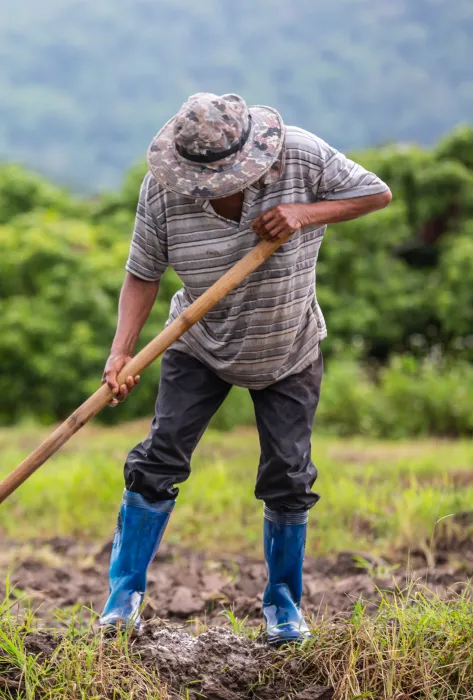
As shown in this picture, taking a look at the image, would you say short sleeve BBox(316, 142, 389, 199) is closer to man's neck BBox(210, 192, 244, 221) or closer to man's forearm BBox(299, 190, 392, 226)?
man's forearm BBox(299, 190, 392, 226)

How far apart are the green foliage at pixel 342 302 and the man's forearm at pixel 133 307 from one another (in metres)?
7.02

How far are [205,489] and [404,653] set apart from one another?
145 inches

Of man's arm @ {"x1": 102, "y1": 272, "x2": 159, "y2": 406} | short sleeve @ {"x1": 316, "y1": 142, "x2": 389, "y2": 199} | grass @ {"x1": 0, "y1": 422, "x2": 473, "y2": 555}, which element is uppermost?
short sleeve @ {"x1": 316, "y1": 142, "x2": 389, "y2": 199}

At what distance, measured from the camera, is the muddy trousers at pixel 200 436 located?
3342mm

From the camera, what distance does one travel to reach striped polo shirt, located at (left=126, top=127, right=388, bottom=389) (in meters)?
3.13

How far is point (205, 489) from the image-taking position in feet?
21.5

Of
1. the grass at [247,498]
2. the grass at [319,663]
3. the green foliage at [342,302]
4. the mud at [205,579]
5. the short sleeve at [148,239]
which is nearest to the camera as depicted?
the grass at [319,663]

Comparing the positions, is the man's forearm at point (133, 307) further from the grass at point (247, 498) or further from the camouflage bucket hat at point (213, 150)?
the grass at point (247, 498)

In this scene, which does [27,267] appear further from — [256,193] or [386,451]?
[256,193]

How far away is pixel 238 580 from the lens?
4.75 metres

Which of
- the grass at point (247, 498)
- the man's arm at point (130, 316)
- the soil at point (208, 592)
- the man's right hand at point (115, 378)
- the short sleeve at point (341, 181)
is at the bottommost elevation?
the grass at point (247, 498)

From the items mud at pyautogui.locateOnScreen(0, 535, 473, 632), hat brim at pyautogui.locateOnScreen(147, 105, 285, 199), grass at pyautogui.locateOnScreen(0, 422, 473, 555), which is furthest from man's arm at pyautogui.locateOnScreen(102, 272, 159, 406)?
grass at pyautogui.locateOnScreen(0, 422, 473, 555)

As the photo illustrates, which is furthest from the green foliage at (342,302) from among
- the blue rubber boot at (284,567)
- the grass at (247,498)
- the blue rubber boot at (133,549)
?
the blue rubber boot at (133,549)

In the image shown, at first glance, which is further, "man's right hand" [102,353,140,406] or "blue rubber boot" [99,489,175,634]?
"blue rubber boot" [99,489,175,634]
